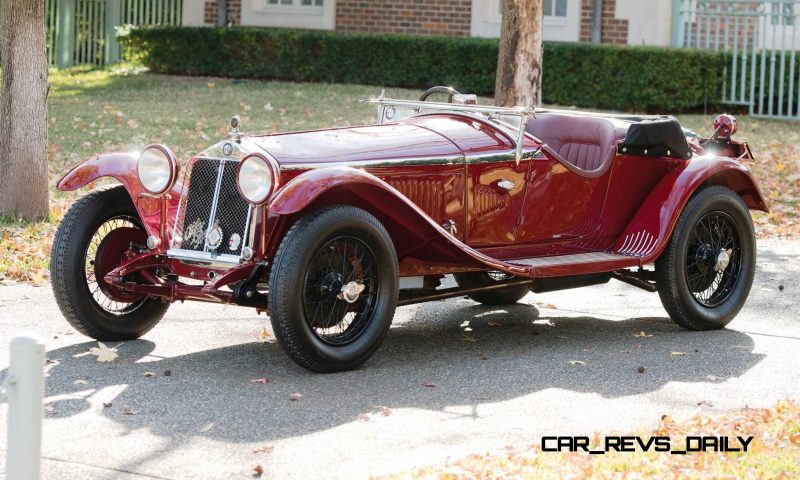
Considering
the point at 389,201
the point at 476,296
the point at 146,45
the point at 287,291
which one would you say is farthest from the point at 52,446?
the point at 146,45

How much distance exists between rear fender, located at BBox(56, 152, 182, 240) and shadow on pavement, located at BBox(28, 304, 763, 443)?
0.65 m

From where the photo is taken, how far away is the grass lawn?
1138 cm

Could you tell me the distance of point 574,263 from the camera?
21.6 ft

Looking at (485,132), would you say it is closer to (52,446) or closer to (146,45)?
(52,446)

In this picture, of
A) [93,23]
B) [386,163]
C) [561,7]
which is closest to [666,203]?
[386,163]

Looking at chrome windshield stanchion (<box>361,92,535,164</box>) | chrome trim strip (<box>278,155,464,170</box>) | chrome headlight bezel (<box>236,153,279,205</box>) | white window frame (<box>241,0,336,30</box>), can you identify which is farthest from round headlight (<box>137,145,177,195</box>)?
white window frame (<box>241,0,336,30</box>)

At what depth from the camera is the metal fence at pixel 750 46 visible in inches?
682

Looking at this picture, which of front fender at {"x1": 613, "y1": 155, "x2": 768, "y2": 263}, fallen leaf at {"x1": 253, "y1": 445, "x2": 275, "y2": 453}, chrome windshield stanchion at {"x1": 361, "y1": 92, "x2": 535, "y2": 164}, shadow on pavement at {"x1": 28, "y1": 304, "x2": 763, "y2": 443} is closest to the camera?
fallen leaf at {"x1": 253, "y1": 445, "x2": 275, "y2": 453}

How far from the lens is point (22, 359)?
128 inches

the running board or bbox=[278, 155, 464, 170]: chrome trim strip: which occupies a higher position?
bbox=[278, 155, 464, 170]: chrome trim strip

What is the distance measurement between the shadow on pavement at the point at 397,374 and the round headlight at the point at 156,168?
0.85 meters

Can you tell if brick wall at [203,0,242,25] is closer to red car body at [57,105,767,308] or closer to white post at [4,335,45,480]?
red car body at [57,105,767,308]

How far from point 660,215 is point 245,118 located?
9.37 meters

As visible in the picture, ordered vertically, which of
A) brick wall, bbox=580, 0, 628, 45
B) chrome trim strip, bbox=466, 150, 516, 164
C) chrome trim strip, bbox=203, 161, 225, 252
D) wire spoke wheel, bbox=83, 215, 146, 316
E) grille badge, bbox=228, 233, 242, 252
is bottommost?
wire spoke wheel, bbox=83, 215, 146, 316
